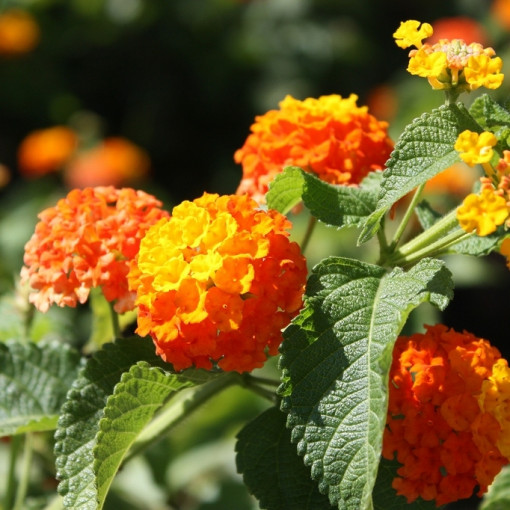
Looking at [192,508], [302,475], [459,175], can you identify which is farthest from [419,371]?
[459,175]

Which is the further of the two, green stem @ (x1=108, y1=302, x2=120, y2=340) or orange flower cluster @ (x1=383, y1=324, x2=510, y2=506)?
green stem @ (x1=108, y1=302, x2=120, y2=340)

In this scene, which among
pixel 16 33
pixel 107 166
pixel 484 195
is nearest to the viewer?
pixel 484 195

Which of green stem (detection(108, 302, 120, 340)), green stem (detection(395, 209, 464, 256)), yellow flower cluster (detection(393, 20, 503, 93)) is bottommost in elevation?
green stem (detection(395, 209, 464, 256))

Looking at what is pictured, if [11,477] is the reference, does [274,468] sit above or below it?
below

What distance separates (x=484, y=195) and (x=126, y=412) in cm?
50

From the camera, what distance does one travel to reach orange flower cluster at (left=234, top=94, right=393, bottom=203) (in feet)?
4.53

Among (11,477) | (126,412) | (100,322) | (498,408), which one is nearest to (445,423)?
(498,408)

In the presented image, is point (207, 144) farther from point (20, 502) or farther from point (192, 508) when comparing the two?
point (20, 502)

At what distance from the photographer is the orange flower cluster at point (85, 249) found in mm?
1256

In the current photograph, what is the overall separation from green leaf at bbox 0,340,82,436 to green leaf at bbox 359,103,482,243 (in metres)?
0.59

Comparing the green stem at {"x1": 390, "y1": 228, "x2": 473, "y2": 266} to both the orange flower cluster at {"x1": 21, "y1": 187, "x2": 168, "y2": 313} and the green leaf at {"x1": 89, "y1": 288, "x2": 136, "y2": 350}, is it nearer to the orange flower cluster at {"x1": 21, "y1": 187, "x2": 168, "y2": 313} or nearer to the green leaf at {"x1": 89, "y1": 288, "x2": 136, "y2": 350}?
the orange flower cluster at {"x1": 21, "y1": 187, "x2": 168, "y2": 313}

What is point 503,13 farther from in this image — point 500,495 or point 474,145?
point 474,145

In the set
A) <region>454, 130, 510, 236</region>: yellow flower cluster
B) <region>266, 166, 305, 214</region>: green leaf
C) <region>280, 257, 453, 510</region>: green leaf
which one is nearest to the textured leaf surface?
<region>266, 166, 305, 214</region>: green leaf

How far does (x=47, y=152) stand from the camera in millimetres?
4098
